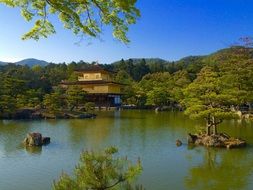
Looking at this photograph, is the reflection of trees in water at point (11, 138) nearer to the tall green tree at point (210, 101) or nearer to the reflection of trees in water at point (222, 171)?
the reflection of trees in water at point (222, 171)

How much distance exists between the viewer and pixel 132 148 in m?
16.4

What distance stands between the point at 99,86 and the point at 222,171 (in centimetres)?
3627

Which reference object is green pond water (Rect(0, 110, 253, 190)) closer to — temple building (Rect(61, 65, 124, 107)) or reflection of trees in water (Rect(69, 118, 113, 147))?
reflection of trees in water (Rect(69, 118, 113, 147))

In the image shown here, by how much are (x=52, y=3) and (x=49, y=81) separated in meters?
50.6

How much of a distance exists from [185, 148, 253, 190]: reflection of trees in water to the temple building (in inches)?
1283

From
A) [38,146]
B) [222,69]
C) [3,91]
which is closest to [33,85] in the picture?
[3,91]

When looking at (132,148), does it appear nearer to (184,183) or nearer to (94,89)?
(184,183)

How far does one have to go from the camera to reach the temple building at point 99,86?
4778 cm

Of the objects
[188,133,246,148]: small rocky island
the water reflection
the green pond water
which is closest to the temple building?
the green pond water

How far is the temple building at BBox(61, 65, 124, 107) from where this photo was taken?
4778cm

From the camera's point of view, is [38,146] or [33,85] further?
[33,85]

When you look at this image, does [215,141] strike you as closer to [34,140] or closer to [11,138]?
[34,140]

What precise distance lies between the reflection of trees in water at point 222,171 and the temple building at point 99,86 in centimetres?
3259

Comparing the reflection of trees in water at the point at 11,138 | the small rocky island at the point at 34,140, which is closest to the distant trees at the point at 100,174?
the reflection of trees in water at the point at 11,138
